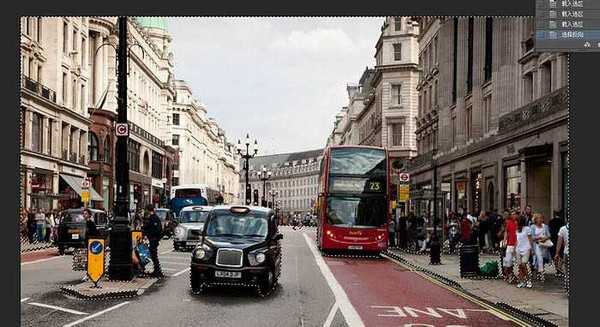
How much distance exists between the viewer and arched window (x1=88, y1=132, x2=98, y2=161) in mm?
40844

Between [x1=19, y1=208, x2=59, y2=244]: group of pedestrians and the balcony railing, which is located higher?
the balcony railing

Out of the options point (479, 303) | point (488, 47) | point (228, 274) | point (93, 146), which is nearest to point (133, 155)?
point (93, 146)

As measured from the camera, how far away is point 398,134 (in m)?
78.2

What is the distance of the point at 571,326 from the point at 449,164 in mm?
37705

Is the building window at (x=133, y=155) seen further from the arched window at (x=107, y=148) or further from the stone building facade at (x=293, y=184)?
the stone building facade at (x=293, y=184)

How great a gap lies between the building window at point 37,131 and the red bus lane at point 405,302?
15.4 m

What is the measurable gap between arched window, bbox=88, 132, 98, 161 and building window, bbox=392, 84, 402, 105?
44.0 metres

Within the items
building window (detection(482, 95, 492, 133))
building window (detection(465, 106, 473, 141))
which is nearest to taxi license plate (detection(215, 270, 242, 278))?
building window (detection(482, 95, 492, 133))

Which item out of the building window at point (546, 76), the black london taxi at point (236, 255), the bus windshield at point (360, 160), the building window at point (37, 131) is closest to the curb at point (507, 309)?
the black london taxi at point (236, 255)

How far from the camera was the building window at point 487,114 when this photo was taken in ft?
131

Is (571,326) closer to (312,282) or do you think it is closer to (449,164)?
(312,282)

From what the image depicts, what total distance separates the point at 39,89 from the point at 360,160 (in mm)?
15352

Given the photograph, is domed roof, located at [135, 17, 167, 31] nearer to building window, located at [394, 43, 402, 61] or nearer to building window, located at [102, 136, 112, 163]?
building window, located at [102, 136, 112, 163]

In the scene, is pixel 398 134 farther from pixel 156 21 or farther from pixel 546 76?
pixel 156 21
